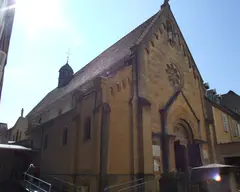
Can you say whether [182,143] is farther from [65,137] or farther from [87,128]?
[65,137]

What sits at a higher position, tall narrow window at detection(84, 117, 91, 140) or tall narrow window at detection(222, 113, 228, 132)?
tall narrow window at detection(222, 113, 228, 132)

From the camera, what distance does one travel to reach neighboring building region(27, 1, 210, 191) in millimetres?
12062

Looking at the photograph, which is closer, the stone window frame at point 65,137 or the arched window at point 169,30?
the stone window frame at point 65,137

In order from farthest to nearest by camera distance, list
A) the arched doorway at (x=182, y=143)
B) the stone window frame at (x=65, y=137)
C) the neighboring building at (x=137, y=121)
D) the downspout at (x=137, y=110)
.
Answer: the stone window frame at (x=65, y=137) → the arched doorway at (x=182, y=143) → the downspout at (x=137, y=110) → the neighboring building at (x=137, y=121)

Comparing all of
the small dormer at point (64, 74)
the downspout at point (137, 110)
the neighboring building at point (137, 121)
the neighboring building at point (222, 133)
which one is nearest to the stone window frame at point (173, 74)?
the neighboring building at point (137, 121)

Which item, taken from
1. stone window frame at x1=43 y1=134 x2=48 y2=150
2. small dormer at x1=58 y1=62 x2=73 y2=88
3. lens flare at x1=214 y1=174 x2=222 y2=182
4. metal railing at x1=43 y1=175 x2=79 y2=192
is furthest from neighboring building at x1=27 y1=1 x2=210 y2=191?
small dormer at x1=58 y1=62 x2=73 y2=88

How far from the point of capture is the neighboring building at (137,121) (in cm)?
1206

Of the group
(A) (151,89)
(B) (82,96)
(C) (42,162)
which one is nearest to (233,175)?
(A) (151,89)

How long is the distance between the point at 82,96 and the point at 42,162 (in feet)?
29.0

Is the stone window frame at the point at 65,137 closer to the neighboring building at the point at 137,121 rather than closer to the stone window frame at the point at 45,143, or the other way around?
the neighboring building at the point at 137,121

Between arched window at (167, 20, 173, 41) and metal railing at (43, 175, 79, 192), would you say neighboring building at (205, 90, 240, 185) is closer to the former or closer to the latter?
arched window at (167, 20, 173, 41)

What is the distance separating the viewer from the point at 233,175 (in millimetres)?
8422

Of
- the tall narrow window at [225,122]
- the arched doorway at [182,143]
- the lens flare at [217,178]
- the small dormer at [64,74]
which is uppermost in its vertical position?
the small dormer at [64,74]

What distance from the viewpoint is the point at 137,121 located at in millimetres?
13383
